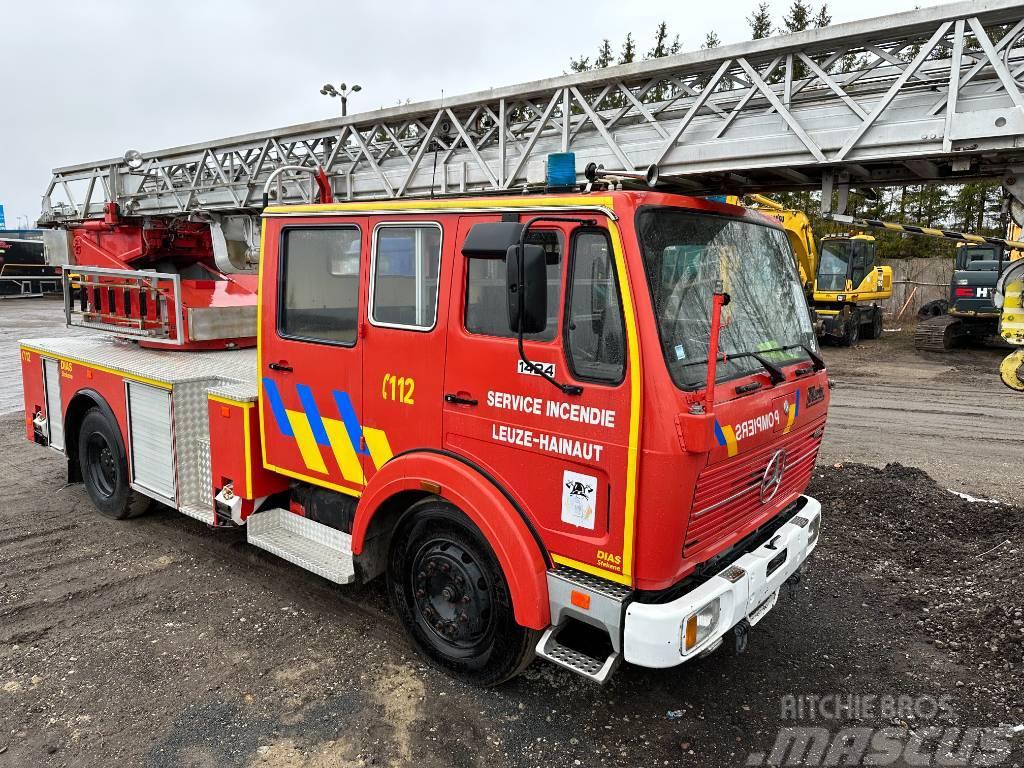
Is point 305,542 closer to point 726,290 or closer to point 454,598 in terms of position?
point 454,598

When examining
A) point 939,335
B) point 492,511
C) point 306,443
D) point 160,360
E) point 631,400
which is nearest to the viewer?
point 631,400

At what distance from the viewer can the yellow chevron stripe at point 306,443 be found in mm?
4180

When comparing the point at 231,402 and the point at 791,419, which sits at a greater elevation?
the point at 791,419

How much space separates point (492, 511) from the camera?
10.7ft

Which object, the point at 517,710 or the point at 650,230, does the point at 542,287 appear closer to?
the point at 650,230

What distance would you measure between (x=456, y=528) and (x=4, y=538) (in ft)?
13.6

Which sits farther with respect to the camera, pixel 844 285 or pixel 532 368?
pixel 844 285

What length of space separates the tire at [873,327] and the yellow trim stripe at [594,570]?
20.4 m

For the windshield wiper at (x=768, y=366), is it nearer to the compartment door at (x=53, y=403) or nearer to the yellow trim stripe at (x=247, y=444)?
the yellow trim stripe at (x=247, y=444)

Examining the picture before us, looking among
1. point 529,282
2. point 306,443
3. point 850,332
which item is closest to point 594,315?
point 529,282

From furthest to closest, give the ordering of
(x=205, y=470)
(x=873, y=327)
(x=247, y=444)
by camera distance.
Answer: (x=873, y=327) → (x=205, y=470) → (x=247, y=444)

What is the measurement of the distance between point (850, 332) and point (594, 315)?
1867 centimetres

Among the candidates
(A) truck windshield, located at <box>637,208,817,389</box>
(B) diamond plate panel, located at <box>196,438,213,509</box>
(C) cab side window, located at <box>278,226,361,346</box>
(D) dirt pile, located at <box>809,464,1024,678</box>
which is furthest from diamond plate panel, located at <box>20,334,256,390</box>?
(D) dirt pile, located at <box>809,464,1024,678</box>

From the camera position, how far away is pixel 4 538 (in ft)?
18.1
